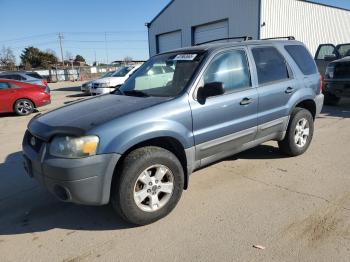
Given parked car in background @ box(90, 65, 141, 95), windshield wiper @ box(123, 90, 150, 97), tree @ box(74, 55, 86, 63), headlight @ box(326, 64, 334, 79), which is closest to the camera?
windshield wiper @ box(123, 90, 150, 97)

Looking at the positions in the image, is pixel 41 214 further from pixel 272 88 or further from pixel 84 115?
pixel 272 88

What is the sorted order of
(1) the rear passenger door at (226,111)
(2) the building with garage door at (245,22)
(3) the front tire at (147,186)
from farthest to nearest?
(2) the building with garage door at (245,22) < (1) the rear passenger door at (226,111) < (3) the front tire at (147,186)

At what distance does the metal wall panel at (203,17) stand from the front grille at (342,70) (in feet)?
30.0

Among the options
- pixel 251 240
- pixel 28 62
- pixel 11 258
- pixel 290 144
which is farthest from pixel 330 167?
pixel 28 62

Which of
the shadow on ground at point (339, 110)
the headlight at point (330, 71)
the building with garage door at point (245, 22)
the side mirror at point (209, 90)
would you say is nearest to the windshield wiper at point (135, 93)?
the side mirror at point (209, 90)

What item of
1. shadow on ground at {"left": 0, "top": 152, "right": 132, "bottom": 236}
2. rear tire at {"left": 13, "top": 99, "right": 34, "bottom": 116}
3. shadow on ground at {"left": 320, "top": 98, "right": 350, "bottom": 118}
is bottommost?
shadow on ground at {"left": 0, "top": 152, "right": 132, "bottom": 236}

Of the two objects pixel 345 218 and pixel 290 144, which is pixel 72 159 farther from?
pixel 290 144

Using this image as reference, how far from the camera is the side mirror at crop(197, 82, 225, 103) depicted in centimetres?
364

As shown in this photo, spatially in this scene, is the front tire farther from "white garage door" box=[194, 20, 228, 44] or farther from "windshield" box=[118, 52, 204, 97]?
"white garage door" box=[194, 20, 228, 44]

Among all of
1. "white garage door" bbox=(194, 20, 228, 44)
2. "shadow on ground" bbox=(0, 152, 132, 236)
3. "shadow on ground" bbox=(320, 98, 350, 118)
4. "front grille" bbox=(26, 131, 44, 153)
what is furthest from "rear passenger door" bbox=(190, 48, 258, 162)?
"white garage door" bbox=(194, 20, 228, 44)

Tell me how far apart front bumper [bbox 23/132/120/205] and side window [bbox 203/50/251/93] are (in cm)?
158

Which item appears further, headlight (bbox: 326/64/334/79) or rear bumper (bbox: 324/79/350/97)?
headlight (bbox: 326/64/334/79)

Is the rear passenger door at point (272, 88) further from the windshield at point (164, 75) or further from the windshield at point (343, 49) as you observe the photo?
the windshield at point (343, 49)

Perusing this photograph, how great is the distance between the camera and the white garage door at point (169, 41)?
23.1 metres
